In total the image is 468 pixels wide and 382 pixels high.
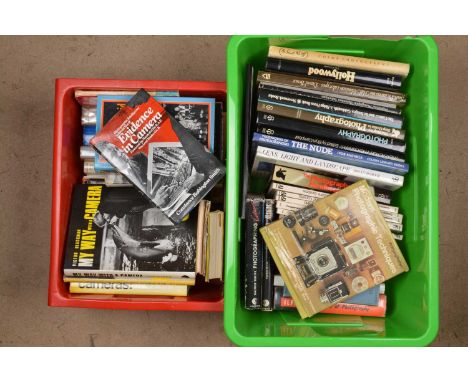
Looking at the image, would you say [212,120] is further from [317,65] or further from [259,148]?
[317,65]

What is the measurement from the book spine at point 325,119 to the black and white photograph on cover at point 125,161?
0.95ft

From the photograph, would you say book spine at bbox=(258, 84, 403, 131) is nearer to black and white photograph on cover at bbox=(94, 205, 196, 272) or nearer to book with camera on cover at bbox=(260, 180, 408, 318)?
book with camera on cover at bbox=(260, 180, 408, 318)

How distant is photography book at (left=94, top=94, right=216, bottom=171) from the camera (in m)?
1.03

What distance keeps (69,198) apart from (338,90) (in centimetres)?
66

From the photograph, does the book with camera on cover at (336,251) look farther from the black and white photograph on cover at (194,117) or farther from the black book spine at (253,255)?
the black and white photograph on cover at (194,117)

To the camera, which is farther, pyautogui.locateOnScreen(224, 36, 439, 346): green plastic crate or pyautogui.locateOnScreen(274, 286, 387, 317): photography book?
pyautogui.locateOnScreen(274, 286, 387, 317): photography book

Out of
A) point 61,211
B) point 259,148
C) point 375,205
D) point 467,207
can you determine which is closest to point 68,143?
point 61,211

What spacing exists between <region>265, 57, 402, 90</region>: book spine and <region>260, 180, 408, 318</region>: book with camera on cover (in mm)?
217

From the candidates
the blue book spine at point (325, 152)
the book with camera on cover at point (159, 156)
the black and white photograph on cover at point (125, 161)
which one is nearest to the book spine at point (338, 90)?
the blue book spine at point (325, 152)

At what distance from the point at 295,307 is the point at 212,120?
0.46m

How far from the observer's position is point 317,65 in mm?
950

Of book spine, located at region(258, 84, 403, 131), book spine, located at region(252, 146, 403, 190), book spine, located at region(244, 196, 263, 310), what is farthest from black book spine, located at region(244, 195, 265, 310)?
book spine, located at region(258, 84, 403, 131)

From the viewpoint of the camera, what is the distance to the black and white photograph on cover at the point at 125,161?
0.99 meters

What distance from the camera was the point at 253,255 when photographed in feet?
3.14
